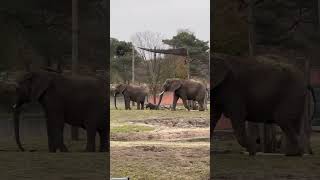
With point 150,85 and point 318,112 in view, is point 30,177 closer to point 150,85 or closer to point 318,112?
point 318,112

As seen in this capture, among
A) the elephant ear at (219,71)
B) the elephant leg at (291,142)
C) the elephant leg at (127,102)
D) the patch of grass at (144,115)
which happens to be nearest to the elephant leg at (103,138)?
the elephant ear at (219,71)

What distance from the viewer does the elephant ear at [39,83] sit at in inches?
181

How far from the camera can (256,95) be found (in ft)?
14.9

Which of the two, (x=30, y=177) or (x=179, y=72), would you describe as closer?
(x=30, y=177)

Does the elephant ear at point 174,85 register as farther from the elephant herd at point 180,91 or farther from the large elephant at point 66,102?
the large elephant at point 66,102

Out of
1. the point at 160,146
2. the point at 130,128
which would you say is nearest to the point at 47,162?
the point at 160,146

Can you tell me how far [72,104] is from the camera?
15.3 ft

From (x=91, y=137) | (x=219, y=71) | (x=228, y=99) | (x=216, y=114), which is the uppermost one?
(x=219, y=71)

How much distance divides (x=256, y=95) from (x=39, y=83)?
1.88 metres

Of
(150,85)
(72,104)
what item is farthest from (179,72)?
(72,104)

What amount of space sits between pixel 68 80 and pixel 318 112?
2.19 m

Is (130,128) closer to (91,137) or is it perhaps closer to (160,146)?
(160,146)

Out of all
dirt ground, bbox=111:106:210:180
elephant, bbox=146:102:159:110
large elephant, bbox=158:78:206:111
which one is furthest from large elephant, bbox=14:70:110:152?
elephant, bbox=146:102:159:110

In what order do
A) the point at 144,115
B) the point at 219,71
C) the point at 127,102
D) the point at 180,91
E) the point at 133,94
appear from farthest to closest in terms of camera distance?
the point at 133,94
the point at 127,102
the point at 180,91
the point at 144,115
the point at 219,71
